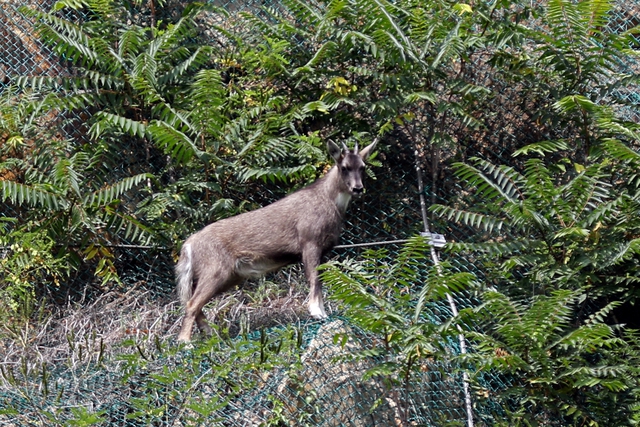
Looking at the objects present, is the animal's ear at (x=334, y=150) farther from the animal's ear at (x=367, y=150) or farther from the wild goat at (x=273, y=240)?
the animal's ear at (x=367, y=150)

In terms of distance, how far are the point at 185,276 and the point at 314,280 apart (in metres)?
1.31

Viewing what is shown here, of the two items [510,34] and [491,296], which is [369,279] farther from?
[510,34]

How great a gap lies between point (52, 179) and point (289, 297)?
2904 millimetres

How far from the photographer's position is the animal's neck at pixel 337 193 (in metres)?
9.55

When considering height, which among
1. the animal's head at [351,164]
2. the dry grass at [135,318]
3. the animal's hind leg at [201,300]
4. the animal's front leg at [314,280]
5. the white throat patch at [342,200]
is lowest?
the dry grass at [135,318]

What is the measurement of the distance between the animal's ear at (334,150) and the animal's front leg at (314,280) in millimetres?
1001

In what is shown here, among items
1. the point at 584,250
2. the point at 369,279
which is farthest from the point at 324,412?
the point at 584,250

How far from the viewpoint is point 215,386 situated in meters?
6.93

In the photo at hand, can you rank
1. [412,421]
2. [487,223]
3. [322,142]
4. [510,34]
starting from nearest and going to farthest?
[412,421] → [487,223] → [510,34] → [322,142]

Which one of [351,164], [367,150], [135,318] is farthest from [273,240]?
[135,318]

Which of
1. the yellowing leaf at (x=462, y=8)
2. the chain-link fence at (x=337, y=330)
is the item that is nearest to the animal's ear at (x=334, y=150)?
the chain-link fence at (x=337, y=330)

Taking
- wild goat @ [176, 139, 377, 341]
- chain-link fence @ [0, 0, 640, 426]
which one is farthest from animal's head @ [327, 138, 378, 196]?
chain-link fence @ [0, 0, 640, 426]

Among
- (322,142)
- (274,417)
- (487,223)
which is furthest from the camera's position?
(322,142)

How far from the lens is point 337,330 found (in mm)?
8039
